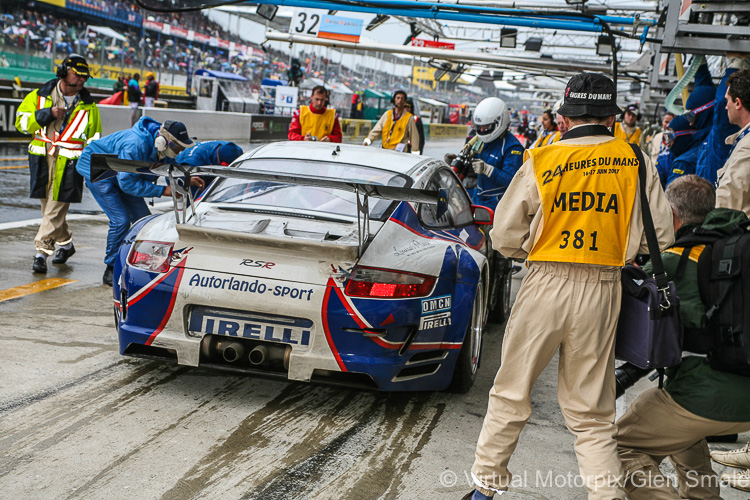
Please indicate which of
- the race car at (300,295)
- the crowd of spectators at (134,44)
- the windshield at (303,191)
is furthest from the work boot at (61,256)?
the crowd of spectators at (134,44)

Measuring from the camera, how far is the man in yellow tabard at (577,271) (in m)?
3.02

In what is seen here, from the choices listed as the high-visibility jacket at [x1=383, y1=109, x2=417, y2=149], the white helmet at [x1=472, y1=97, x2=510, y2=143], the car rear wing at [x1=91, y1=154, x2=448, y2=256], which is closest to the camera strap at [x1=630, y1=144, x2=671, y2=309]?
the car rear wing at [x1=91, y1=154, x2=448, y2=256]

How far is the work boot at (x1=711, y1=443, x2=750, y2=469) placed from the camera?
3924 millimetres

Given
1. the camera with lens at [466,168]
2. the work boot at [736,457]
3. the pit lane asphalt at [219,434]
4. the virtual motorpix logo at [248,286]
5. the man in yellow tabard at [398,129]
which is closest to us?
the pit lane asphalt at [219,434]

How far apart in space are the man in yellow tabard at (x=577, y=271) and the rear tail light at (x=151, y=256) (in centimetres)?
198

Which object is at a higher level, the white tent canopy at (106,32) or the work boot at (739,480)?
the white tent canopy at (106,32)

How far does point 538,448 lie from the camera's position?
13.2 feet

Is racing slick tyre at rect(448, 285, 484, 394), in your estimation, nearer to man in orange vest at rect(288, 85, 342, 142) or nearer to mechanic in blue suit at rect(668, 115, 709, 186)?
mechanic in blue suit at rect(668, 115, 709, 186)

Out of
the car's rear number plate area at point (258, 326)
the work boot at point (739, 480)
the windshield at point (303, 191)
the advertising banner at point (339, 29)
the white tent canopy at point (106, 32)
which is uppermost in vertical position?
the white tent canopy at point (106, 32)

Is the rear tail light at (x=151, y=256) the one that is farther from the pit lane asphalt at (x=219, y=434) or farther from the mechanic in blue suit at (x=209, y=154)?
the mechanic in blue suit at (x=209, y=154)

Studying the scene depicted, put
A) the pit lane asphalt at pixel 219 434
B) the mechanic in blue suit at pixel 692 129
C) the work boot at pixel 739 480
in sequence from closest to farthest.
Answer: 1. the pit lane asphalt at pixel 219 434
2. the work boot at pixel 739 480
3. the mechanic in blue suit at pixel 692 129

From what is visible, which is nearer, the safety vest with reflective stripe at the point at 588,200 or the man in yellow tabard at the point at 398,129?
the safety vest with reflective stripe at the point at 588,200

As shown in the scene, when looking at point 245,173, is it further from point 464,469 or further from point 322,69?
point 322,69

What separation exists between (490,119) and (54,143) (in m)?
4.12
